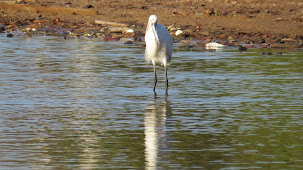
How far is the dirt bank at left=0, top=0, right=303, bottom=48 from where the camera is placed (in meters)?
23.3

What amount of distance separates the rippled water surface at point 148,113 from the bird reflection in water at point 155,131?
0.4 inches

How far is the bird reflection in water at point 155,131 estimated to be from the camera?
24.2 feet

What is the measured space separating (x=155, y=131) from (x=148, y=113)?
1.40 meters

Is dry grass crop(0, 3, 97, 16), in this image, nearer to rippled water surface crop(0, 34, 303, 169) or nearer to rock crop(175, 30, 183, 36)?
rock crop(175, 30, 183, 36)

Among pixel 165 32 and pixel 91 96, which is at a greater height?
pixel 165 32

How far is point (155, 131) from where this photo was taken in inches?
345

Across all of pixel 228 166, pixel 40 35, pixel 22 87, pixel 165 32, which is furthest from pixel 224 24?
pixel 228 166

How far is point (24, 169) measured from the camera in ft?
22.3

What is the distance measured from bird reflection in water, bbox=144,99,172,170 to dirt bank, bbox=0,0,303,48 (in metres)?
11.0

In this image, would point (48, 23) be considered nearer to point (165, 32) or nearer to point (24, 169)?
point (165, 32)

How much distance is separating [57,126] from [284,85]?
5.52m

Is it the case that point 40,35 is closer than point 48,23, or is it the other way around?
point 40,35

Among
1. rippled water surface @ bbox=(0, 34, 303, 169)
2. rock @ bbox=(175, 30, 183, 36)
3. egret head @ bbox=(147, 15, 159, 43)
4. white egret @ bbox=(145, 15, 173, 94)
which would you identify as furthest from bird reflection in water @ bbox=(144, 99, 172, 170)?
rock @ bbox=(175, 30, 183, 36)

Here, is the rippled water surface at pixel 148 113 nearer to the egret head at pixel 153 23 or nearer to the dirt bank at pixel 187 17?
the egret head at pixel 153 23
